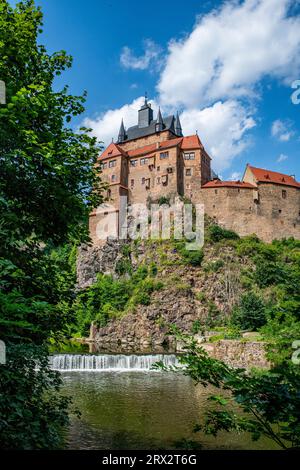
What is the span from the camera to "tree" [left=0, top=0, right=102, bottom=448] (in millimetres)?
4523

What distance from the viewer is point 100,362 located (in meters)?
21.1

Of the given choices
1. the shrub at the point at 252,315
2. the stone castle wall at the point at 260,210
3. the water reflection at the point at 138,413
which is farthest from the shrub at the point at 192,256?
the water reflection at the point at 138,413

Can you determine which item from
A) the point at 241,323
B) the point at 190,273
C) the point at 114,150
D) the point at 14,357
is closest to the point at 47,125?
the point at 14,357

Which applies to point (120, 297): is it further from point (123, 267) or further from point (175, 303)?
point (175, 303)

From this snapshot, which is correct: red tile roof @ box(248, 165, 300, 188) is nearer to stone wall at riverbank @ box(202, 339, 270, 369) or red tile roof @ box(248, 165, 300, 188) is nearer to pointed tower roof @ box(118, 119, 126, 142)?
pointed tower roof @ box(118, 119, 126, 142)

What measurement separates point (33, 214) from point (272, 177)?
51.3 m

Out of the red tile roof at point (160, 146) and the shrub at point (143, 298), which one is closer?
the shrub at point (143, 298)

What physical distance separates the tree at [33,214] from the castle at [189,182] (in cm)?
4414

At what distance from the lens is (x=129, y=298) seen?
143 ft

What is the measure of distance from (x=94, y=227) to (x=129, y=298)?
17.7m

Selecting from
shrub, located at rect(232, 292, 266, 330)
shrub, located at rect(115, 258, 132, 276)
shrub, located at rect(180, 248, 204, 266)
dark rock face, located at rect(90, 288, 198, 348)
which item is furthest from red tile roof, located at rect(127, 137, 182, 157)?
shrub, located at rect(232, 292, 266, 330)

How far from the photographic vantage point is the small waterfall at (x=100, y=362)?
68.4ft

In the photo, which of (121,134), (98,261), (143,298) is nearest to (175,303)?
(143,298)

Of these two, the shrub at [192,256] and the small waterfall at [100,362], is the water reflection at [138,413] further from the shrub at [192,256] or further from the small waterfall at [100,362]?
the shrub at [192,256]
